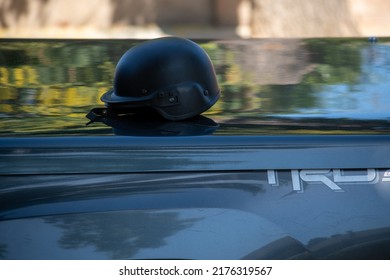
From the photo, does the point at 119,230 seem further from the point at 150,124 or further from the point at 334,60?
the point at 334,60

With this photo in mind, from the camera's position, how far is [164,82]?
227 cm

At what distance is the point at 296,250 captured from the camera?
6.64 ft

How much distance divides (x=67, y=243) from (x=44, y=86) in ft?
2.37

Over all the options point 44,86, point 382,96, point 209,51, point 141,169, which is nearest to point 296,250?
point 141,169

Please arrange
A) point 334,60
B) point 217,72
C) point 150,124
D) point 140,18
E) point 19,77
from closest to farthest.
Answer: point 150,124 → point 19,77 → point 217,72 → point 334,60 → point 140,18

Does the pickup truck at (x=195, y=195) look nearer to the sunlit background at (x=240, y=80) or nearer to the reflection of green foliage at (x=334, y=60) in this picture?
the sunlit background at (x=240, y=80)

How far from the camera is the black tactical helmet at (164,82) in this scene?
7.36 ft

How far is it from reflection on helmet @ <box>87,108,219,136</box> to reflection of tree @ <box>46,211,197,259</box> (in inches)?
7.6

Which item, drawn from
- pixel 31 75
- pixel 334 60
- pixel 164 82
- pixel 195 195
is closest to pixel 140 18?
pixel 334 60

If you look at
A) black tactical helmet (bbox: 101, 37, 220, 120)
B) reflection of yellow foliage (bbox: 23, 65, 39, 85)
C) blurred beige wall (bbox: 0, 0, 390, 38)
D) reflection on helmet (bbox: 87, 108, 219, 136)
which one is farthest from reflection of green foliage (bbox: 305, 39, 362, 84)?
blurred beige wall (bbox: 0, 0, 390, 38)

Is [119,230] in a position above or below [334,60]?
below

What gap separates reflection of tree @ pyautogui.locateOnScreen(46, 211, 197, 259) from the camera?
78.7 inches

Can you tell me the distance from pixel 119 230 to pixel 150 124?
31 centimetres

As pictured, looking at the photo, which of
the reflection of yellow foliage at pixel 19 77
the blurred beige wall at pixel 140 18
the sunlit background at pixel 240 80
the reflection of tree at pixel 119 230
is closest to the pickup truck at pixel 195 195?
the reflection of tree at pixel 119 230
